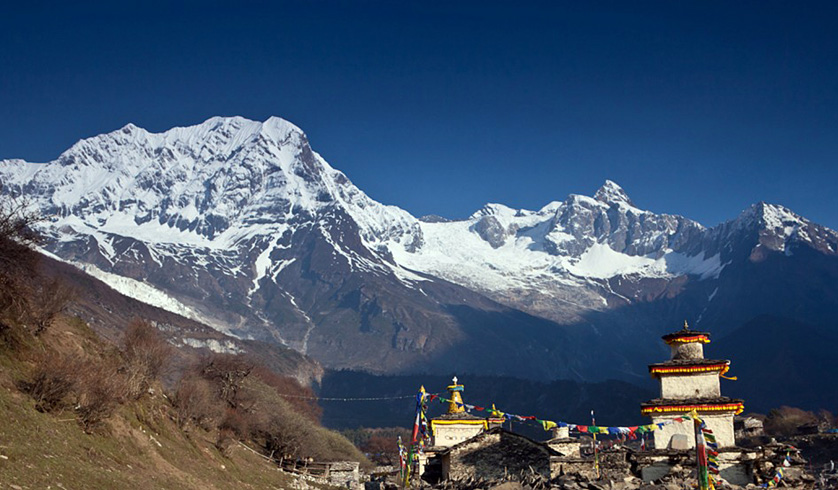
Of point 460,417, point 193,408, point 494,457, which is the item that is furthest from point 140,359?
point 494,457

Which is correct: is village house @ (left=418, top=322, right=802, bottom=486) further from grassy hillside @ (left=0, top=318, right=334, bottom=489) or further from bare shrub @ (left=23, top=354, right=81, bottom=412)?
bare shrub @ (left=23, top=354, right=81, bottom=412)

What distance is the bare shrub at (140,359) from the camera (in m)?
37.6

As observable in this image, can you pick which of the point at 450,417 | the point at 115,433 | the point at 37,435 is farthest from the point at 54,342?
the point at 450,417

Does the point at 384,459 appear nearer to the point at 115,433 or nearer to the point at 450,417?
the point at 450,417

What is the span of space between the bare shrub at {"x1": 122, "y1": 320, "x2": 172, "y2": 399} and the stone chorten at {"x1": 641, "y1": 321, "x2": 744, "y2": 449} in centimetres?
2236

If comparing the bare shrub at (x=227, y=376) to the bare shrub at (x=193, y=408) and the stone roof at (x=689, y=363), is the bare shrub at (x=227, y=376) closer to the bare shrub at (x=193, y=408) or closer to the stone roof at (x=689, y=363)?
the bare shrub at (x=193, y=408)

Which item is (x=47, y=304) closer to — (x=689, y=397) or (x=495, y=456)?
(x=495, y=456)

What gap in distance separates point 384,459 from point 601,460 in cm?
8444

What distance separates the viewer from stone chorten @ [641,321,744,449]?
3241cm

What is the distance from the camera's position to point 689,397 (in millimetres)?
33219

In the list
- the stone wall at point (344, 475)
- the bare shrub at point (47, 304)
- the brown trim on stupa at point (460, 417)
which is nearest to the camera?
the bare shrub at point (47, 304)

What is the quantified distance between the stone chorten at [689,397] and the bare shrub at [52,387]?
22249 mm

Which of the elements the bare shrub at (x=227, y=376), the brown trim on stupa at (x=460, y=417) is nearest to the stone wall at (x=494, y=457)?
the brown trim on stupa at (x=460, y=417)

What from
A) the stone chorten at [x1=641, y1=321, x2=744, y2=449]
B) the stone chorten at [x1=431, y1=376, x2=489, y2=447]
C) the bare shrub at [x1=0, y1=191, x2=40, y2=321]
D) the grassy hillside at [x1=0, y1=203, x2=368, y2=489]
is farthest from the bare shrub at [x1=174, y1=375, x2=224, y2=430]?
the stone chorten at [x1=641, y1=321, x2=744, y2=449]
